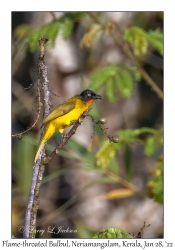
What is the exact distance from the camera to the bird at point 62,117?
1.85 meters

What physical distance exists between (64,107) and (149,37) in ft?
1.60

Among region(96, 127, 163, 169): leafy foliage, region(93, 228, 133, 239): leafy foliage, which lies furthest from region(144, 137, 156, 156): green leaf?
region(93, 228, 133, 239): leafy foliage

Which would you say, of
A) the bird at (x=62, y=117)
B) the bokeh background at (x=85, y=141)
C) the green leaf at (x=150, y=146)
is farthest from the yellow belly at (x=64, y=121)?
the green leaf at (x=150, y=146)

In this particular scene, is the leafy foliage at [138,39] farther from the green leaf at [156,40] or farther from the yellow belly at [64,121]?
the yellow belly at [64,121]

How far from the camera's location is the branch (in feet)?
5.76

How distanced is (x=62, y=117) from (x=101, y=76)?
1.20 feet

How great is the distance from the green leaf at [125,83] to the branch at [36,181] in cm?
40

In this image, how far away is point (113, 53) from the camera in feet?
8.13

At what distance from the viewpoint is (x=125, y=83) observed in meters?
2.18
